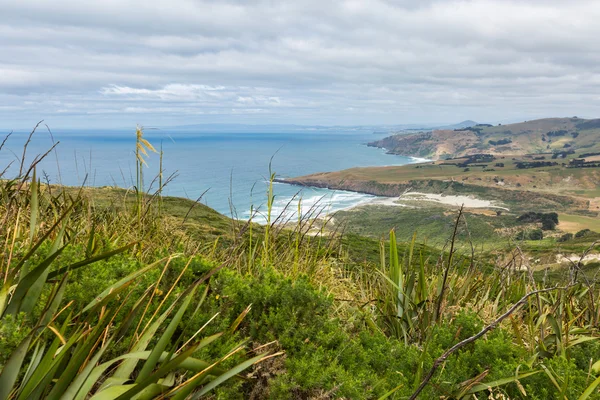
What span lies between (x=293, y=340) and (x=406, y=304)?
1403mm

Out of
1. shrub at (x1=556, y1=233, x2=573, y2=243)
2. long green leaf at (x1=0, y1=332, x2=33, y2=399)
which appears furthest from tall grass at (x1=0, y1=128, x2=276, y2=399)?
shrub at (x1=556, y1=233, x2=573, y2=243)

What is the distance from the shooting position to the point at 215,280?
10.1ft

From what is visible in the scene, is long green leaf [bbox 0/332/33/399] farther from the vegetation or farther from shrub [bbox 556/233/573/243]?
shrub [bbox 556/233/573/243]

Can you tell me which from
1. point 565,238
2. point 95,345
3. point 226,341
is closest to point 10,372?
point 95,345

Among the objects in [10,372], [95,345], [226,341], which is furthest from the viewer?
[226,341]

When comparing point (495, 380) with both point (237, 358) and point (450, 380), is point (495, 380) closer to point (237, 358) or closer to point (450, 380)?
point (450, 380)

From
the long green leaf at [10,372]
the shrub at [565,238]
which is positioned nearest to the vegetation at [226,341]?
the long green leaf at [10,372]

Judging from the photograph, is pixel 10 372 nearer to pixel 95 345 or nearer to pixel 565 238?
pixel 95 345

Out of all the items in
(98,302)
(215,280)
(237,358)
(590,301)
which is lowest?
(590,301)

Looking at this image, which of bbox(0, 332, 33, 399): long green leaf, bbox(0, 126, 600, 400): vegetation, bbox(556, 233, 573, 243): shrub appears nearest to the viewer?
bbox(0, 332, 33, 399): long green leaf

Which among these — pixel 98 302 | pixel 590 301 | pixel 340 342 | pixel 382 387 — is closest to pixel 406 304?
pixel 340 342

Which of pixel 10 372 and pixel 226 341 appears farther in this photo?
pixel 226 341

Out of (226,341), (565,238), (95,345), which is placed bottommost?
(565,238)

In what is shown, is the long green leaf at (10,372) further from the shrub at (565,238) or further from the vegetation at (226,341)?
the shrub at (565,238)
